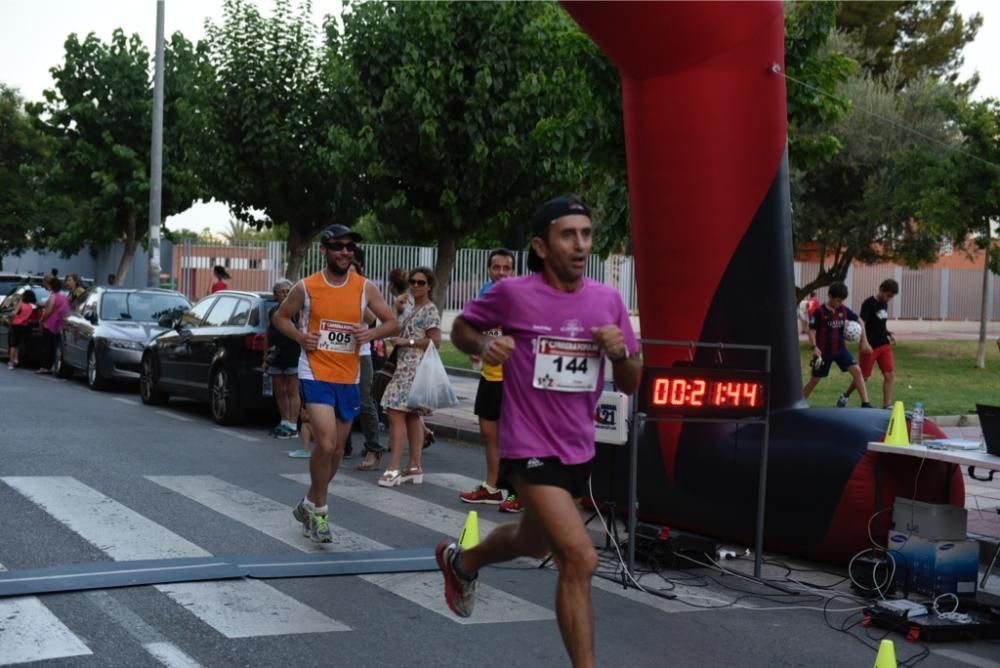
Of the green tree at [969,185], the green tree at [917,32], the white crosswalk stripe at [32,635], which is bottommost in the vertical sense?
the white crosswalk stripe at [32,635]

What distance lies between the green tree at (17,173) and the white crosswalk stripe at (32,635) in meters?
44.7

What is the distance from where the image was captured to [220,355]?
15.1 m

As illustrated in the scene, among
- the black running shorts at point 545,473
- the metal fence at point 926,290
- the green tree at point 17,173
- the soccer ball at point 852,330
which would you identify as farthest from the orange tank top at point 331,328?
the green tree at point 17,173

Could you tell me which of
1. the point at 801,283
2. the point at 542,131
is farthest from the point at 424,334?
the point at 801,283

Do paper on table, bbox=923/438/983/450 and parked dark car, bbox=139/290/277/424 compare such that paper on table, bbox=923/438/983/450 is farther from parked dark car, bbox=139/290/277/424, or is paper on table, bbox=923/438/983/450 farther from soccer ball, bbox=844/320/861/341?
soccer ball, bbox=844/320/861/341

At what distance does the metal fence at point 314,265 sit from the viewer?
108 feet

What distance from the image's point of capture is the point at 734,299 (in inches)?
354

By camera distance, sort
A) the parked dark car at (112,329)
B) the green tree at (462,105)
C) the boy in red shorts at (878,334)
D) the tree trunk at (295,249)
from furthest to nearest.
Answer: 1. the tree trunk at (295,249)
2. the parked dark car at (112,329)
3. the green tree at (462,105)
4. the boy in red shorts at (878,334)

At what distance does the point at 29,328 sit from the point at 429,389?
15.7 m

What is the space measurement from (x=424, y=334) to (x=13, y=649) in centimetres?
588

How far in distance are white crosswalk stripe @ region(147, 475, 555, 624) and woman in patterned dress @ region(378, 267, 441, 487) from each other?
83cm

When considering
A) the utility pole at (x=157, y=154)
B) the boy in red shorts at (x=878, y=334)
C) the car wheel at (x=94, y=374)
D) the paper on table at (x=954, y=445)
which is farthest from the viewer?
the utility pole at (x=157, y=154)

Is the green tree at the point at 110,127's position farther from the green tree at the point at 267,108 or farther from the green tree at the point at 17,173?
the green tree at the point at 267,108

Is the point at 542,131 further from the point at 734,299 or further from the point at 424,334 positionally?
the point at 734,299
